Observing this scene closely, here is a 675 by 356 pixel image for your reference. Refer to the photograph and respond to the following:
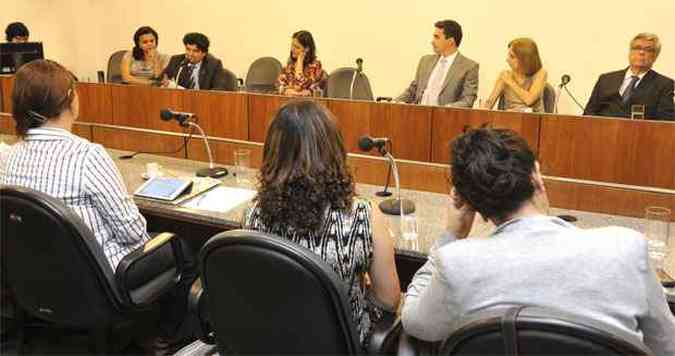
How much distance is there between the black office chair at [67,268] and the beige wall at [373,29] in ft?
14.4

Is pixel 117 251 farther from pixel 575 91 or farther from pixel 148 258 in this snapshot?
pixel 575 91

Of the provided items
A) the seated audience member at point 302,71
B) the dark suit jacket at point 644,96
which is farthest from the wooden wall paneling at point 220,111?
the dark suit jacket at point 644,96

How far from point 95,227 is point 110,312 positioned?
0.92 ft

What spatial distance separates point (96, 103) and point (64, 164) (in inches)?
100

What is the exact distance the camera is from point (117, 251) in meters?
2.11

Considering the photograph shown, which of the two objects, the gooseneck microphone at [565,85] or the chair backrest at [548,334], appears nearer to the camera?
the chair backrest at [548,334]

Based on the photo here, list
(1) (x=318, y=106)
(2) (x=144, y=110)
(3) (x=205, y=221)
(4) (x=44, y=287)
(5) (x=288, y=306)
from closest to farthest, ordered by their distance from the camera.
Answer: (5) (x=288, y=306), (1) (x=318, y=106), (4) (x=44, y=287), (3) (x=205, y=221), (2) (x=144, y=110)

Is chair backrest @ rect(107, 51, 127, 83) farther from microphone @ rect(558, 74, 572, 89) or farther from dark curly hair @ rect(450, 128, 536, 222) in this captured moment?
dark curly hair @ rect(450, 128, 536, 222)

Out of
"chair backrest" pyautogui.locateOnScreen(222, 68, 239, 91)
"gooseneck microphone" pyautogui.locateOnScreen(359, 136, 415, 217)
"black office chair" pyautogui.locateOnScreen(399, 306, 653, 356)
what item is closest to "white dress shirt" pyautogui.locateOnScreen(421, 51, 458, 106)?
"chair backrest" pyautogui.locateOnScreen(222, 68, 239, 91)

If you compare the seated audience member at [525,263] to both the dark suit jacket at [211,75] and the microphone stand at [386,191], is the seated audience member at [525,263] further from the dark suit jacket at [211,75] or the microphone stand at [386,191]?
the dark suit jacket at [211,75]

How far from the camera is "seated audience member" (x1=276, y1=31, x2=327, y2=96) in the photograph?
4.92m

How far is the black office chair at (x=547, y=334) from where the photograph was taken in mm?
990

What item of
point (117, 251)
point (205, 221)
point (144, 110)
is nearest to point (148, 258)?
point (117, 251)

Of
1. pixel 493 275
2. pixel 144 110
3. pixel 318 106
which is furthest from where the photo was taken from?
pixel 144 110
